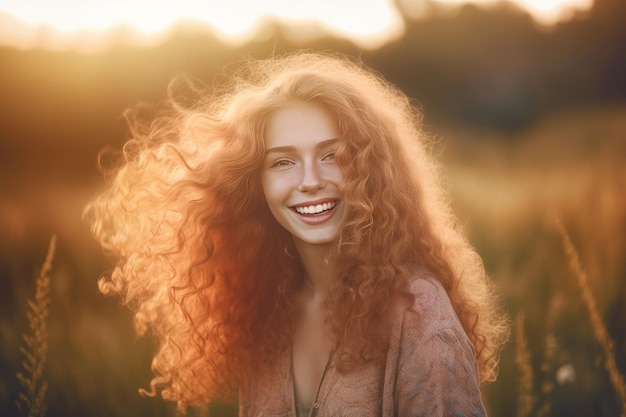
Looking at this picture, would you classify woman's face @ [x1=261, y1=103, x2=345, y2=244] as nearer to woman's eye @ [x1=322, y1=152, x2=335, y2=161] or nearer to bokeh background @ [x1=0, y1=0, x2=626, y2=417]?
woman's eye @ [x1=322, y1=152, x2=335, y2=161]

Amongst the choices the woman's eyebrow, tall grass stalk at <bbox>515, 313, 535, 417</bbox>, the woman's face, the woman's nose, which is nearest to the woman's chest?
the woman's face

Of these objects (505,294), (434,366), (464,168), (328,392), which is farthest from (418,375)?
(464,168)

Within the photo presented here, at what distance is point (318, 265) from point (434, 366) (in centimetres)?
67

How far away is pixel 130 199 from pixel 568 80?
5.43m

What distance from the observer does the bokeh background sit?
374cm

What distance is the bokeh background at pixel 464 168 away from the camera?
3.74 m

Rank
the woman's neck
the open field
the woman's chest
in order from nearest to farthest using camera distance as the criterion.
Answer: the woman's chest → the woman's neck → the open field

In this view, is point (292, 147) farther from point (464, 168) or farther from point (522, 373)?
point (464, 168)

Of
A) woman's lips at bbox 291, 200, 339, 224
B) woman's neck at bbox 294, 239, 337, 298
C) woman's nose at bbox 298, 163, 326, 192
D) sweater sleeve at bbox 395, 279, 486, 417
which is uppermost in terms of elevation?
woman's nose at bbox 298, 163, 326, 192

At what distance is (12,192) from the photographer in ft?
14.8

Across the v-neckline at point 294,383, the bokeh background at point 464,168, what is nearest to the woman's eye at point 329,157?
the v-neckline at point 294,383

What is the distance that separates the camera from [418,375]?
2133mm

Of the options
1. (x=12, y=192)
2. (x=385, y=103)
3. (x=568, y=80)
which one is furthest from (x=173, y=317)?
(x=568, y=80)

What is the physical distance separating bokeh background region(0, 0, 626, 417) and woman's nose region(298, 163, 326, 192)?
3.49 feet
